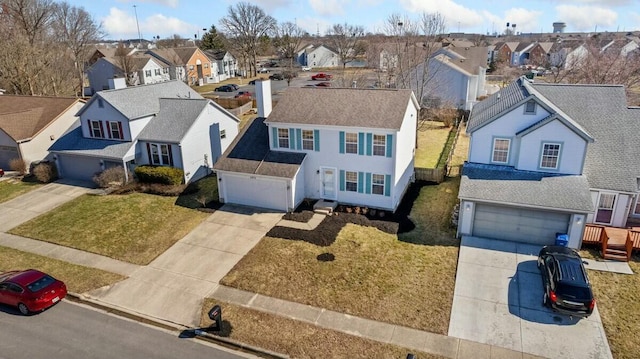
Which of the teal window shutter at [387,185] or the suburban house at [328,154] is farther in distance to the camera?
the teal window shutter at [387,185]

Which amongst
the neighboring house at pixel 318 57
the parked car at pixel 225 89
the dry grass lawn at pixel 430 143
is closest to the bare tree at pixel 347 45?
the neighboring house at pixel 318 57

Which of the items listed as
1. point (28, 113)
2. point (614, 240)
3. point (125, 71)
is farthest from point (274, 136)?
point (125, 71)

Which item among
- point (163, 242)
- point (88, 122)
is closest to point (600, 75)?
point (163, 242)

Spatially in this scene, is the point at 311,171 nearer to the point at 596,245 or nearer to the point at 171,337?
the point at 171,337

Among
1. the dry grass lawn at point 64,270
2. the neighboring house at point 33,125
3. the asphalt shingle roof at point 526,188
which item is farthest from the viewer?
the neighboring house at point 33,125

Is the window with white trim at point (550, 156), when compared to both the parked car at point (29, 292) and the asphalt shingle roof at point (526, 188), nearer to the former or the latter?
the asphalt shingle roof at point (526, 188)

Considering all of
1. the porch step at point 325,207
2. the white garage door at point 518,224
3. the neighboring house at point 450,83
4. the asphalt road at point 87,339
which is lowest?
the asphalt road at point 87,339
